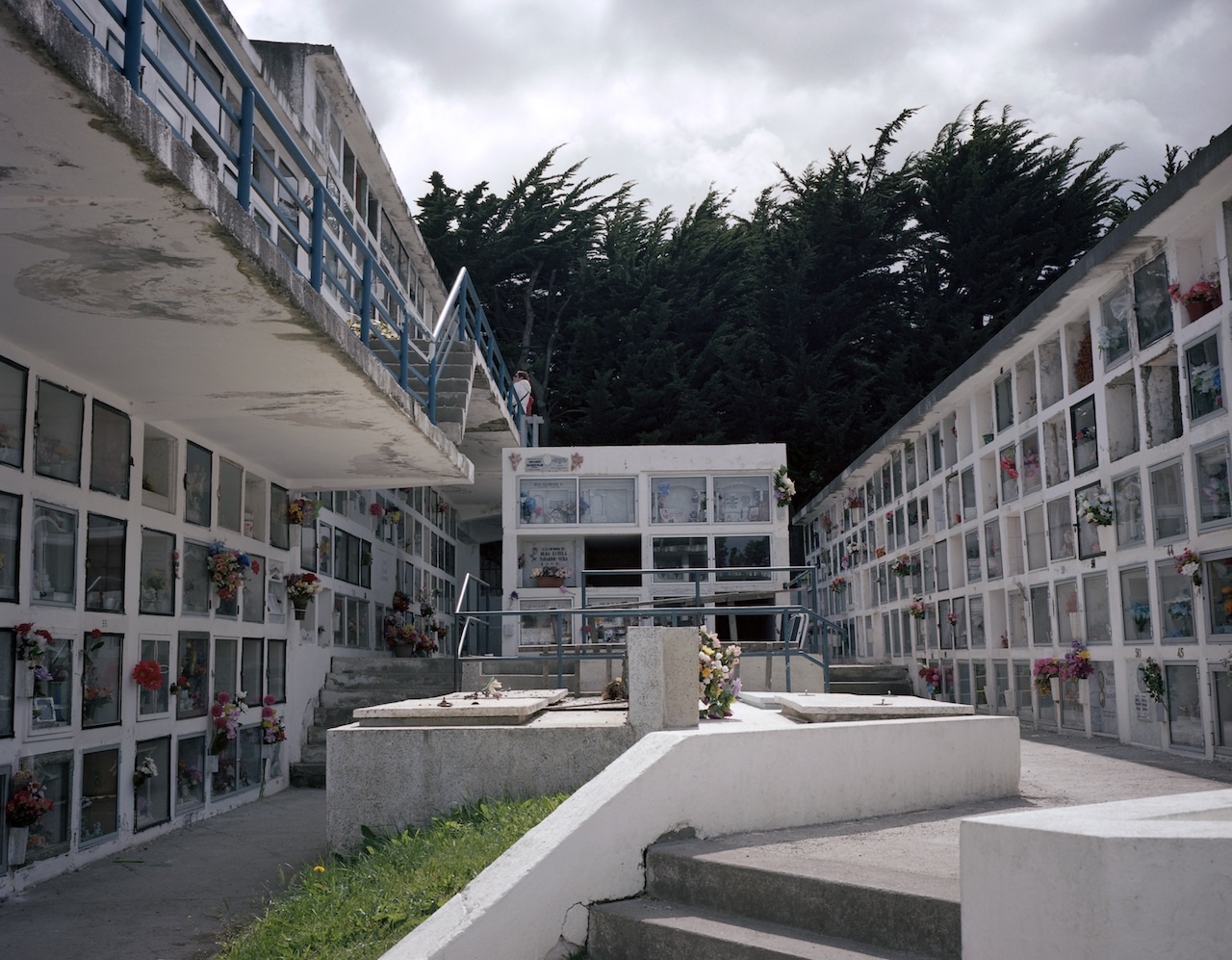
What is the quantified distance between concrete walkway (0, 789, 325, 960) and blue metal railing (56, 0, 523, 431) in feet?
9.65

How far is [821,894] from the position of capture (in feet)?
10.7

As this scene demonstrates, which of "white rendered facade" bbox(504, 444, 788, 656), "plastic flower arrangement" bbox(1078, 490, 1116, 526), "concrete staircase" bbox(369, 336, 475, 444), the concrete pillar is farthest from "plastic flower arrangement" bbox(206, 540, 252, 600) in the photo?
"plastic flower arrangement" bbox(1078, 490, 1116, 526)

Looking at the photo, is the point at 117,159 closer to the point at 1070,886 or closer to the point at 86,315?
the point at 86,315

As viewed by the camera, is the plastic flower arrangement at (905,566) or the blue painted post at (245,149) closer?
the blue painted post at (245,149)

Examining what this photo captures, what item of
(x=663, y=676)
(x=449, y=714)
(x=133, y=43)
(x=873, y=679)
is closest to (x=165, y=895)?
(x=449, y=714)

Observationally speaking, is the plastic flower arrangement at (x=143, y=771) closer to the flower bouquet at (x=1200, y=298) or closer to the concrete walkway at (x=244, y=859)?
the concrete walkway at (x=244, y=859)

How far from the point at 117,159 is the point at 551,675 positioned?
6.80m

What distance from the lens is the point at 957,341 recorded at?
65.6ft

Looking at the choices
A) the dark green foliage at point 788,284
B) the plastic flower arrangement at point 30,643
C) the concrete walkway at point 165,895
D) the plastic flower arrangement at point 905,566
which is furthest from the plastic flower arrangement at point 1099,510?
the dark green foliage at point 788,284

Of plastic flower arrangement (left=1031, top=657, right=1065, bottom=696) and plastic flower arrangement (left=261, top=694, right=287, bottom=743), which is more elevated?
plastic flower arrangement (left=1031, top=657, right=1065, bottom=696)

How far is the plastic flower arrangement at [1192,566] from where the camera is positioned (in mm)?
6883

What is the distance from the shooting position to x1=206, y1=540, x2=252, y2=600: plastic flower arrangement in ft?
26.1

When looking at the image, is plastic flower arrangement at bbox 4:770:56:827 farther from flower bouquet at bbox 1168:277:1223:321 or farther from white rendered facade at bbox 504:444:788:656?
white rendered facade at bbox 504:444:788:656

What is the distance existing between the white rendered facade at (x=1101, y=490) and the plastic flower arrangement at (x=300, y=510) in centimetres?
583
